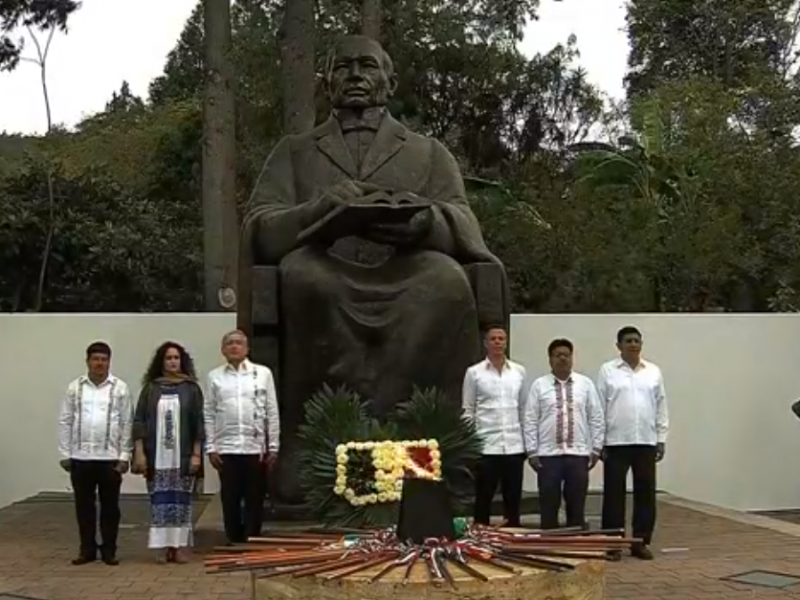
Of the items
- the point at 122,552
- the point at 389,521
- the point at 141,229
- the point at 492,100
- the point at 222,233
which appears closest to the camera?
the point at 389,521

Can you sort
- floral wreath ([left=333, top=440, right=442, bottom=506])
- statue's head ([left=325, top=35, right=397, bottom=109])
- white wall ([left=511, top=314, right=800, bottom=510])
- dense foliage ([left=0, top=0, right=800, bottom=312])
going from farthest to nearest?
dense foliage ([left=0, top=0, right=800, bottom=312]), white wall ([left=511, top=314, right=800, bottom=510]), statue's head ([left=325, top=35, right=397, bottom=109]), floral wreath ([left=333, top=440, right=442, bottom=506])

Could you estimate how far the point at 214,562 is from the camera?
4086 mm

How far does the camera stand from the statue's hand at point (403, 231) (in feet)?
25.5

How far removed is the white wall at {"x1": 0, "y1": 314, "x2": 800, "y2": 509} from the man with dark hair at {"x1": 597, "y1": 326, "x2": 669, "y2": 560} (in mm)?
3191

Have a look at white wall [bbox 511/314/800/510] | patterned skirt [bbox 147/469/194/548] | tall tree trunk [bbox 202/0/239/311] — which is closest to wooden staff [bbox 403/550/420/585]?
patterned skirt [bbox 147/469/194/548]

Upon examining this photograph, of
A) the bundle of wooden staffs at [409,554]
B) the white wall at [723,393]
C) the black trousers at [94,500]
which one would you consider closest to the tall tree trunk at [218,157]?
the white wall at [723,393]

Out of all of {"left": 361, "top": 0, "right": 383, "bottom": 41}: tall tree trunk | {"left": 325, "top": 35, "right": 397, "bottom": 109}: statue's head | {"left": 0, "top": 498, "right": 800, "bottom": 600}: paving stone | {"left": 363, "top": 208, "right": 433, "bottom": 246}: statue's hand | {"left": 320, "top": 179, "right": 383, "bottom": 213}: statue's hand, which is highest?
{"left": 361, "top": 0, "right": 383, "bottom": 41}: tall tree trunk

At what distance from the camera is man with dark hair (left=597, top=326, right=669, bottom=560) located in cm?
774

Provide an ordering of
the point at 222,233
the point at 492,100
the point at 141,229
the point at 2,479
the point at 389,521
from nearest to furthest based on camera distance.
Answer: the point at 389,521 < the point at 2,479 < the point at 222,233 < the point at 141,229 < the point at 492,100

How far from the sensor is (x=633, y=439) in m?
7.75

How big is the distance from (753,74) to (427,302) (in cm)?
1676

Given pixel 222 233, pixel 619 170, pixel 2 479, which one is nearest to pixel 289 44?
pixel 222 233

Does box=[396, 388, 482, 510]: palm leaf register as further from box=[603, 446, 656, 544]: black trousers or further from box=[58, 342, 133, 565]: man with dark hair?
box=[58, 342, 133, 565]: man with dark hair

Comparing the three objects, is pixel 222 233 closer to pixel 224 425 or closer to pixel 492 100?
pixel 224 425
